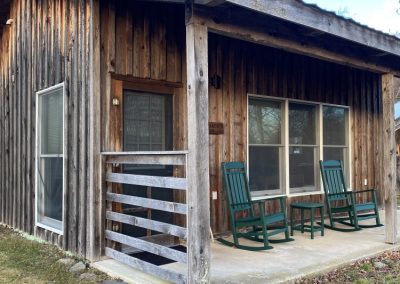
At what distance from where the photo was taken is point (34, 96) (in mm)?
5367

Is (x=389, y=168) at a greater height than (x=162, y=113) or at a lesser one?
lesser

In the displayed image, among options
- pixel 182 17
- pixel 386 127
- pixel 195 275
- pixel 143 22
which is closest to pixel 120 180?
pixel 195 275

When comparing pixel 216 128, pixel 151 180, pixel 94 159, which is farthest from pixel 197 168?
pixel 216 128

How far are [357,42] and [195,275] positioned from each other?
2.92 metres

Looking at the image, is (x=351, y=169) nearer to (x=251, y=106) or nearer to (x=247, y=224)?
(x=251, y=106)

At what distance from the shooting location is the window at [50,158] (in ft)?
15.8

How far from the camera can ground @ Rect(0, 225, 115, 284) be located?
3.76m

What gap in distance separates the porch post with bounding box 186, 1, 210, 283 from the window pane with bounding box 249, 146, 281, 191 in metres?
2.56

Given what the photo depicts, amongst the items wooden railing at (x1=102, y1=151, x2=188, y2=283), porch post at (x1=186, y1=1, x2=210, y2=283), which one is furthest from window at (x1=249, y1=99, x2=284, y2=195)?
porch post at (x1=186, y1=1, x2=210, y2=283)

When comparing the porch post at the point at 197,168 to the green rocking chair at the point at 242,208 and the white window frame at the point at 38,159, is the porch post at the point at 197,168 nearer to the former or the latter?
the green rocking chair at the point at 242,208

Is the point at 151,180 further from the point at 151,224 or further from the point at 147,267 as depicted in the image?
the point at 147,267

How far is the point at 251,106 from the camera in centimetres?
566

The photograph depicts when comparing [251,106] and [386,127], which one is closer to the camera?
[386,127]

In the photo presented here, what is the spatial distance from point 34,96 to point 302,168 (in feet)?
12.9
